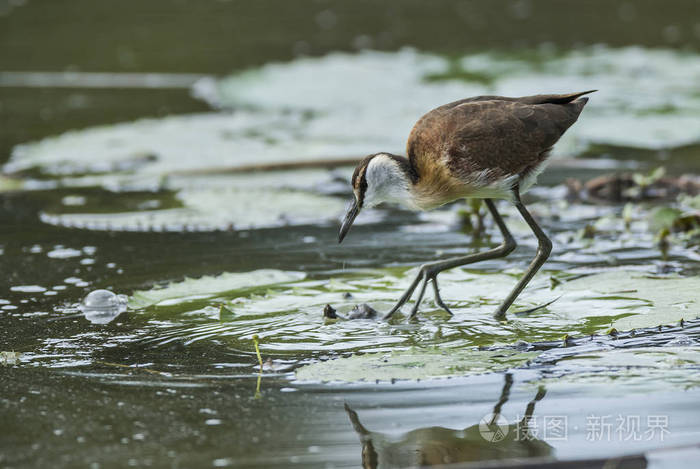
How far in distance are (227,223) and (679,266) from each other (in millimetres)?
3081

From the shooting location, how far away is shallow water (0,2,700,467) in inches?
144

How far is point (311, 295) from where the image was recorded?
5398mm

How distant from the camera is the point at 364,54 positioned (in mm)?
14141

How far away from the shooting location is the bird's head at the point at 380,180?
5.18 meters

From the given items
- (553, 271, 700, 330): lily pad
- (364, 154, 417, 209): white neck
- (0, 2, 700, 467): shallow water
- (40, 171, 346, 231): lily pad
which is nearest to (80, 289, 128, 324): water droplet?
(0, 2, 700, 467): shallow water

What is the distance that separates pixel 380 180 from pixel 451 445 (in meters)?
1.99

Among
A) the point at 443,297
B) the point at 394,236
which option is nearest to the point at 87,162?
the point at 394,236

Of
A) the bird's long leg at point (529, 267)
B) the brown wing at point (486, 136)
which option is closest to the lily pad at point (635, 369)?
the bird's long leg at point (529, 267)

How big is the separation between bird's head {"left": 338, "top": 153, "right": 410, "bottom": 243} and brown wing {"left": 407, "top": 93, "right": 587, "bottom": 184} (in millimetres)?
100

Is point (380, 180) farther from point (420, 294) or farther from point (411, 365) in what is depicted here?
point (411, 365)

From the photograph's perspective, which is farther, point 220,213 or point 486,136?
point 220,213

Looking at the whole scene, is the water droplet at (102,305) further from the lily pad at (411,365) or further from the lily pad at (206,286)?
the lily pad at (411,365)

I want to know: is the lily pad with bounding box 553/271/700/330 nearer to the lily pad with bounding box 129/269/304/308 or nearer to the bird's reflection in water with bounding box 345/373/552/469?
the bird's reflection in water with bounding box 345/373/552/469

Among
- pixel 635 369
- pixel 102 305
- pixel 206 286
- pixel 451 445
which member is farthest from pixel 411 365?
pixel 102 305
